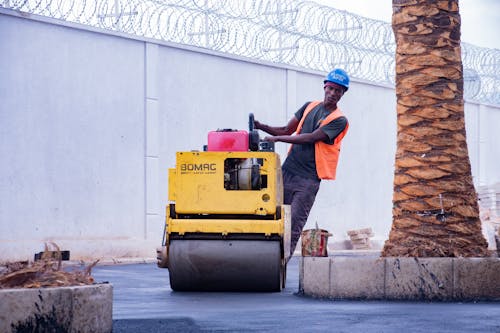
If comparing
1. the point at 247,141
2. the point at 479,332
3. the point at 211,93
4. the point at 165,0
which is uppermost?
the point at 165,0

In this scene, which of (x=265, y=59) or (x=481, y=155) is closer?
(x=265, y=59)

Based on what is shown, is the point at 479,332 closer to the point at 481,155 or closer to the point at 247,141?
the point at 247,141

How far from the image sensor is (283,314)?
8109 mm

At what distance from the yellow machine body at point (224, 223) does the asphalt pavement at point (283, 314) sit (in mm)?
179

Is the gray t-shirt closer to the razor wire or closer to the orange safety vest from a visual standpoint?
the orange safety vest

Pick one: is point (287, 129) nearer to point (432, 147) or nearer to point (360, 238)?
point (432, 147)

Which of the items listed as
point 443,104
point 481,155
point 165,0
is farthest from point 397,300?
point 481,155

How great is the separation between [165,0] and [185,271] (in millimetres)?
8528

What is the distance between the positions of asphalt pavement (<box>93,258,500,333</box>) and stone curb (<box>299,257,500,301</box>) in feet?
0.46

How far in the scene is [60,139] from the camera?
16.7 meters

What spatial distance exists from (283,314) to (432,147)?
2.48 meters

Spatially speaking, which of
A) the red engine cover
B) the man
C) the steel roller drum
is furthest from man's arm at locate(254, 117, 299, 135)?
the steel roller drum

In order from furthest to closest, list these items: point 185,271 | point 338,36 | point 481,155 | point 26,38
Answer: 1. point 481,155
2. point 338,36
3. point 26,38
4. point 185,271

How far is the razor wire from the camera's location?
57.1 ft
